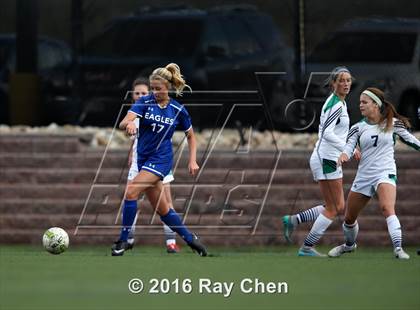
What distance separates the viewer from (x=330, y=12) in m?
19.6

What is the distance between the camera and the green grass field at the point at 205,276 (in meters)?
10.4

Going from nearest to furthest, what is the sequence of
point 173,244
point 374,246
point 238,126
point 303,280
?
point 303,280, point 173,244, point 374,246, point 238,126

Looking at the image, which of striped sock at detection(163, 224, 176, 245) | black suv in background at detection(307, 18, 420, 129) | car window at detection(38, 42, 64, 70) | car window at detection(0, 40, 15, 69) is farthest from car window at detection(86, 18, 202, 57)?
striped sock at detection(163, 224, 176, 245)

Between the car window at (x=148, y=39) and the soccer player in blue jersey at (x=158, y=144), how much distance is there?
17.8 ft

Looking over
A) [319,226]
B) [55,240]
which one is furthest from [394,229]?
[55,240]

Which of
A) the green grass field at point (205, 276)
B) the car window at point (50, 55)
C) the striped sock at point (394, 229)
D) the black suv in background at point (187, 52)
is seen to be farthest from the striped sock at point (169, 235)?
the car window at point (50, 55)

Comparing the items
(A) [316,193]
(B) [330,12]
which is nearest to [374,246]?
(A) [316,193]

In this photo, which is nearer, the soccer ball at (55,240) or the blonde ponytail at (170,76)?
the blonde ponytail at (170,76)

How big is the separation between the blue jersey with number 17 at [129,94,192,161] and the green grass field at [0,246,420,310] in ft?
3.66

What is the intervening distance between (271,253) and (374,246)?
1877mm

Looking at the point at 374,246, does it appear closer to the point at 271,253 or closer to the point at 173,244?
the point at 271,253

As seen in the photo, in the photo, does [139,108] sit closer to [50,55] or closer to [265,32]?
[265,32]

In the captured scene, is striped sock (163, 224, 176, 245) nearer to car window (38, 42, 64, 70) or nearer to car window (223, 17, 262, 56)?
car window (223, 17, 262, 56)

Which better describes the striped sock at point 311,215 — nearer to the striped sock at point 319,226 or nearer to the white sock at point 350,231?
the striped sock at point 319,226
